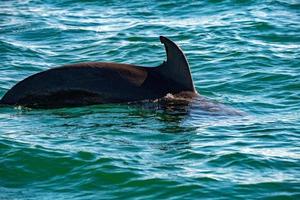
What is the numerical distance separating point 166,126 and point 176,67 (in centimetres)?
147

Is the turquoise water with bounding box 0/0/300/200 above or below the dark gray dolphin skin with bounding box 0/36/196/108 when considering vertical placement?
below

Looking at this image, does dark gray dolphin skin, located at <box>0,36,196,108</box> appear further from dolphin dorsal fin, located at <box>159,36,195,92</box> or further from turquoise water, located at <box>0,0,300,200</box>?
turquoise water, located at <box>0,0,300,200</box>

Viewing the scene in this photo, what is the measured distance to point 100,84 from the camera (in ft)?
43.1

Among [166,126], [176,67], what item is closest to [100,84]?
[176,67]

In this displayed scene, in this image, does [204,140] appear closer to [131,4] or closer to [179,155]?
[179,155]

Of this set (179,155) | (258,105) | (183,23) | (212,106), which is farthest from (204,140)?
(183,23)

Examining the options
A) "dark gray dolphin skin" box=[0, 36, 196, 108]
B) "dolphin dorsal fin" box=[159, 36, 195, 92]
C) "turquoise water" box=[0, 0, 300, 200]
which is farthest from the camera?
→ "dolphin dorsal fin" box=[159, 36, 195, 92]

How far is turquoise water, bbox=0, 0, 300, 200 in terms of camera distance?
9.95m

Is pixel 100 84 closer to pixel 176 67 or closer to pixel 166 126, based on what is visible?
pixel 176 67

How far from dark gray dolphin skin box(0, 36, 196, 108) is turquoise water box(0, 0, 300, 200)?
0.64ft

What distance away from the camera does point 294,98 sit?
47.8 ft

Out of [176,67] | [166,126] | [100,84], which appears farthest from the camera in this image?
[176,67]

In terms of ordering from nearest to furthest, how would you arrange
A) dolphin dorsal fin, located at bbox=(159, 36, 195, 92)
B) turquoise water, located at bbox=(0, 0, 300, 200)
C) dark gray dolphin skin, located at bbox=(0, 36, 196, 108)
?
turquoise water, located at bbox=(0, 0, 300, 200)
dark gray dolphin skin, located at bbox=(0, 36, 196, 108)
dolphin dorsal fin, located at bbox=(159, 36, 195, 92)

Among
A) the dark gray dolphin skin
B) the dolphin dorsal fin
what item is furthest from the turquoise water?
the dolphin dorsal fin
